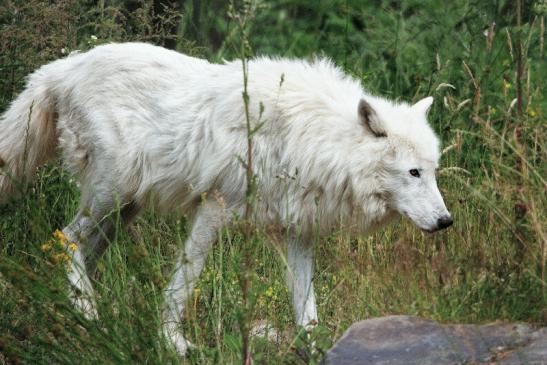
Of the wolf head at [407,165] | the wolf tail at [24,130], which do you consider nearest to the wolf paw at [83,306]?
the wolf head at [407,165]

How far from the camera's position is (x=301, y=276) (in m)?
5.60

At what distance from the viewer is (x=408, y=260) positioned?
423 centimetres

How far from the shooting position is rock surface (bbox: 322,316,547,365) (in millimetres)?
3723

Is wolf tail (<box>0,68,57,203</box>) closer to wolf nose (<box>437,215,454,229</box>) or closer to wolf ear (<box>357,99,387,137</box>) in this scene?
wolf ear (<box>357,99,387,137</box>)

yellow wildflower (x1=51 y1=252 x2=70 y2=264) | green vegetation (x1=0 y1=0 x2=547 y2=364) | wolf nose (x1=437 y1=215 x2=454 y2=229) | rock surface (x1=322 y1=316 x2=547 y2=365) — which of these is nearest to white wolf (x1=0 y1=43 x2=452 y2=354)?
wolf nose (x1=437 y1=215 x2=454 y2=229)

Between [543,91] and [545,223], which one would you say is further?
[543,91]

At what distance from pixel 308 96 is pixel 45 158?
1.76m

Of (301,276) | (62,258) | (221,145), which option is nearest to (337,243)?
(301,276)

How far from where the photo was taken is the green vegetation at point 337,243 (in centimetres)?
421

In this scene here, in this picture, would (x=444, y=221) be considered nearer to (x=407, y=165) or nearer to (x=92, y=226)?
(x=407, y=165)

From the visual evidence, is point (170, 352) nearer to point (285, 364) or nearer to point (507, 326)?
point (285, 364)

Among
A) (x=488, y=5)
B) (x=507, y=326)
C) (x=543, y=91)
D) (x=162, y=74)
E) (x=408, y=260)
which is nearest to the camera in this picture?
(x=507, y=326)

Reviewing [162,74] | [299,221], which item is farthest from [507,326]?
[162,74]

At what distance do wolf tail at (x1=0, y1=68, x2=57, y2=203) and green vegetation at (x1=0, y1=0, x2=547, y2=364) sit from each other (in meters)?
0.21
